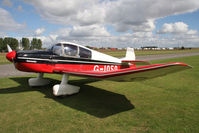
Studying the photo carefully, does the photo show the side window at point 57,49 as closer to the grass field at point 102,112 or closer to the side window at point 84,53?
the side window at point 84,53

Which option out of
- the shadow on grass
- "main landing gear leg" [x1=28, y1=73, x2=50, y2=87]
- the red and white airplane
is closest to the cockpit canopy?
the red and white airplane

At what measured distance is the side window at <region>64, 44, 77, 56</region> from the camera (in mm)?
5508

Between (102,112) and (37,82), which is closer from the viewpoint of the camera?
(102,112)

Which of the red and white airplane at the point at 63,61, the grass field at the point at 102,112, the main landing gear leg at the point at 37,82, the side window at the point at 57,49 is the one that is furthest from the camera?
the main landing gear leg at the point at 37,82

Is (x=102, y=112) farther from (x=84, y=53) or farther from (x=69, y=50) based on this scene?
(x=69, y=50)

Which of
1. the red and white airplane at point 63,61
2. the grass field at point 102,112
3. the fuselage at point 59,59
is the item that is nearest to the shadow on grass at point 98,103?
the grass field at point 102,112

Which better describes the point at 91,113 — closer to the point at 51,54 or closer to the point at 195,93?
the point at 51,54

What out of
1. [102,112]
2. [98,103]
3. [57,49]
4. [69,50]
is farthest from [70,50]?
[102,112]

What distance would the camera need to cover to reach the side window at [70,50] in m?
5.51

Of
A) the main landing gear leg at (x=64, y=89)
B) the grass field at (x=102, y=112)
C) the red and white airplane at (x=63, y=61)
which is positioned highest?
the red and white airplane at (x=63, y=61)

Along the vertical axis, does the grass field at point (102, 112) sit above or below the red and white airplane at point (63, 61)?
below

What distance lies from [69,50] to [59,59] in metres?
0.53

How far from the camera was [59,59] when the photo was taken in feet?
17.7

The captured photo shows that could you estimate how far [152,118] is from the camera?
138 inches
